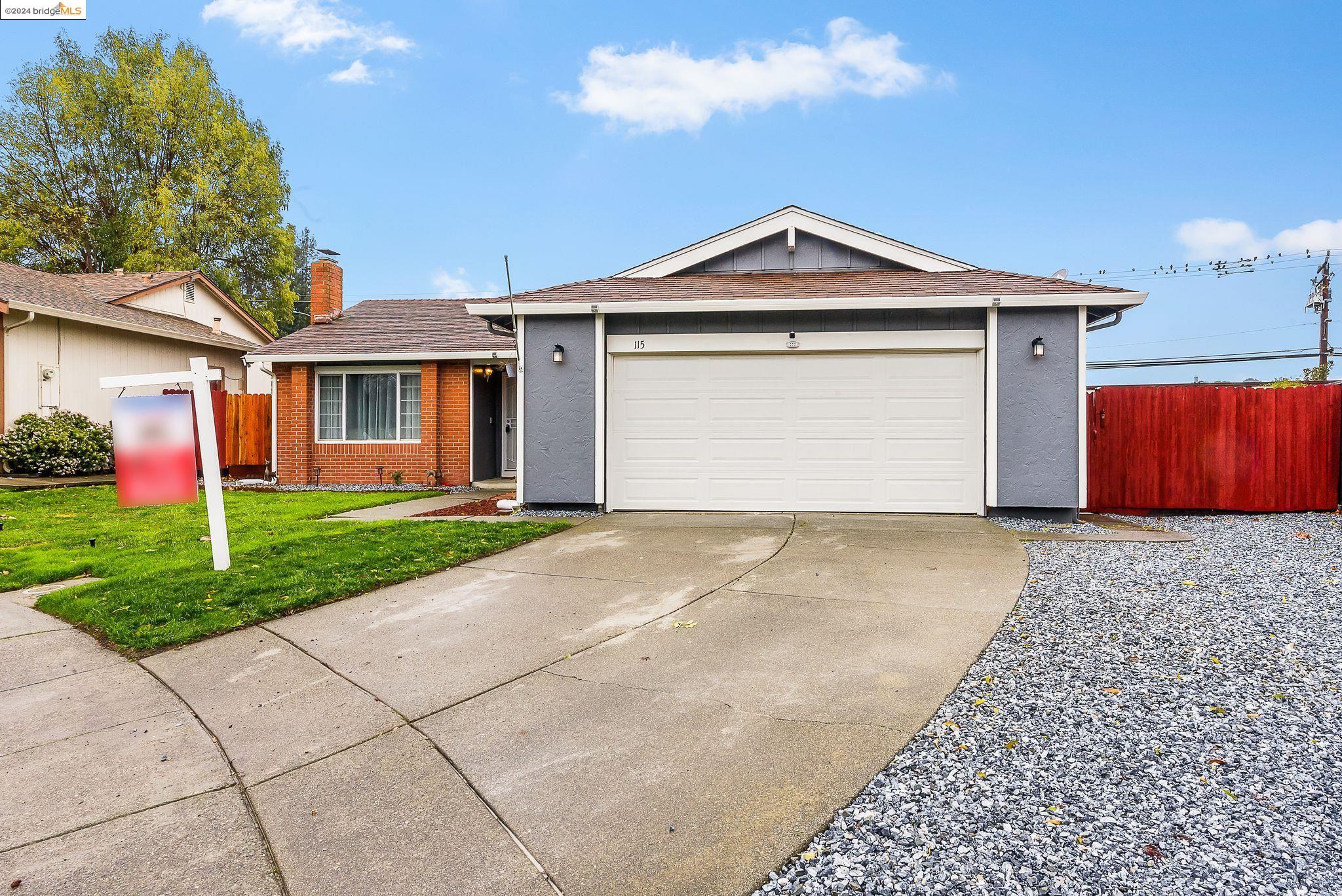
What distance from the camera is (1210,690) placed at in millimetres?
3230

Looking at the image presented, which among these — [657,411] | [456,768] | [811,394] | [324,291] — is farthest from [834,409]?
[324,291]

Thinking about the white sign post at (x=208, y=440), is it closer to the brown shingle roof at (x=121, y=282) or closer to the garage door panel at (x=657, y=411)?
the garage door panel at (x=657, y=411)

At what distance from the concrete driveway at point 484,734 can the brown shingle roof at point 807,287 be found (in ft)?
14.2

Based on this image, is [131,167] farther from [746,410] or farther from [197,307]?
[746,410]

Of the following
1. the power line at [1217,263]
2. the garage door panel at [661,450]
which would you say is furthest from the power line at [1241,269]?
the garage door panel at [661,450]

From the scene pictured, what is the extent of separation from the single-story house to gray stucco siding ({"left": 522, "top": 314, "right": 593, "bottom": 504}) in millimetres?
19

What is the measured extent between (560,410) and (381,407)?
6.38 metres

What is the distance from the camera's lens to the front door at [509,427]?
48.6 feet

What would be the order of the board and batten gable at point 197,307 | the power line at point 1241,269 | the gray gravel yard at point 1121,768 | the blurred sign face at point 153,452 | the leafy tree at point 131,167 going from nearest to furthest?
the gray gravel yard at point 1121,768 < the blurred sign face at point 153,452 < the board and batten gable at point 197,307 < the power line at point 1241,269 < the leafy tree at point 131,167

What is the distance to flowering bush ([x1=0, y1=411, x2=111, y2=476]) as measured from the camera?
41.1ft

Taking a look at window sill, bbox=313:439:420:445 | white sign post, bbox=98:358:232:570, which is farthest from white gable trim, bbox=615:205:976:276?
window sill, bbox=313:439:420:445

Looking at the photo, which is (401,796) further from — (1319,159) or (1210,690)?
(1319,159)

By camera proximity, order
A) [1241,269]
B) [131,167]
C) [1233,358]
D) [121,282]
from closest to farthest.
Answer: [121,282], [1241,269], [1233,358], [131,167]

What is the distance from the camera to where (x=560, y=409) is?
890 cm
